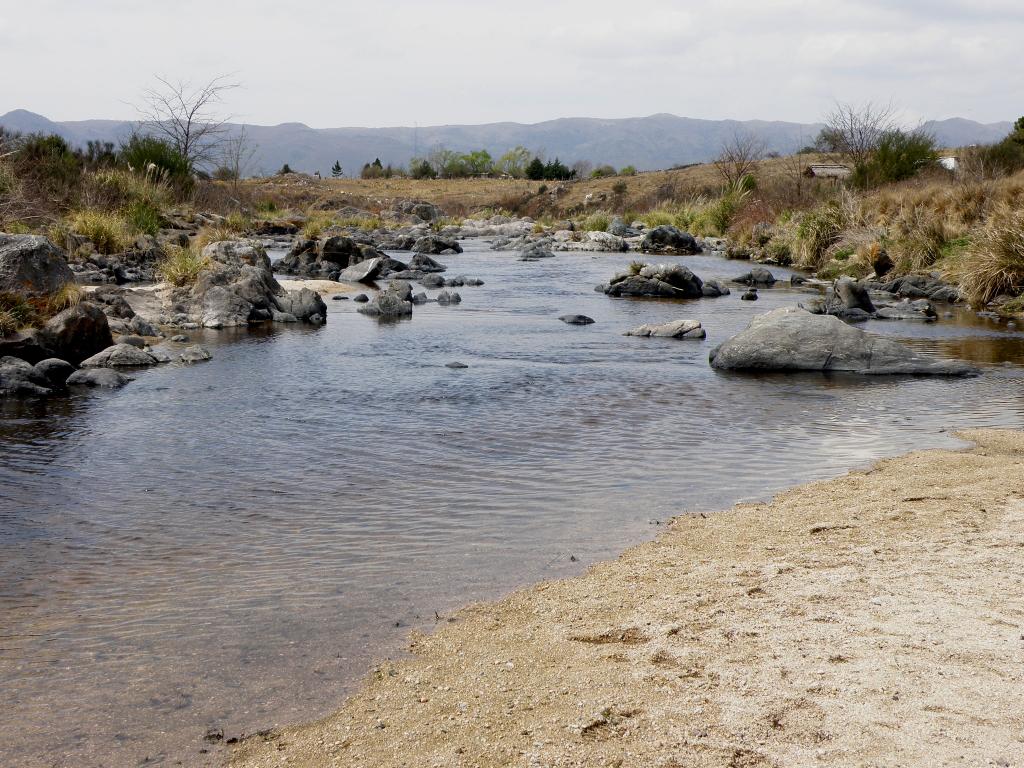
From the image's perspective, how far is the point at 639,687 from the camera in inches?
128

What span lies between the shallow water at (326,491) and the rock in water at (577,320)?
2.36m

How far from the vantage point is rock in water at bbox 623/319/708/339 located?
45.0ft

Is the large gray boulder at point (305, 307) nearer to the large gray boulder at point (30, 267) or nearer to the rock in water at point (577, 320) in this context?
the rock in water at point (577, 320)

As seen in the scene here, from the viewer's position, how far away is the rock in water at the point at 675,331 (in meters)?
13.7

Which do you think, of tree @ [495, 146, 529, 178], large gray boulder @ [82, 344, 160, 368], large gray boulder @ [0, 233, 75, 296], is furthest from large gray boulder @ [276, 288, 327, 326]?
tree @ [495, 146, 529, 178]

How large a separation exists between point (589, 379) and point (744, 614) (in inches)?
272

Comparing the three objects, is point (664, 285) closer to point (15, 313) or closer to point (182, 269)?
point (182, 269)

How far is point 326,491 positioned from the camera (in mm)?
6359

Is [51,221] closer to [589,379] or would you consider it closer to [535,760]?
[589,379]

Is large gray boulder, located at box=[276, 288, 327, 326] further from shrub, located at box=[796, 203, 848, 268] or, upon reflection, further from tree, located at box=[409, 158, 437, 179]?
tree, located at box=[409, 158, 437, 179]

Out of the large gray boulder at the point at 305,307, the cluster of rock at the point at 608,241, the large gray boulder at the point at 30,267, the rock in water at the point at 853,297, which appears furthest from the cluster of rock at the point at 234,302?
the cluster of rock at the point at 608,241

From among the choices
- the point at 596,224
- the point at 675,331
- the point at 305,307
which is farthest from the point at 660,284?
Answer: the point at 596,224

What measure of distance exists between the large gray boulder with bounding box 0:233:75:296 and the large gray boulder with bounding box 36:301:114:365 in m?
0.54

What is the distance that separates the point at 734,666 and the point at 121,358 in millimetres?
9392
